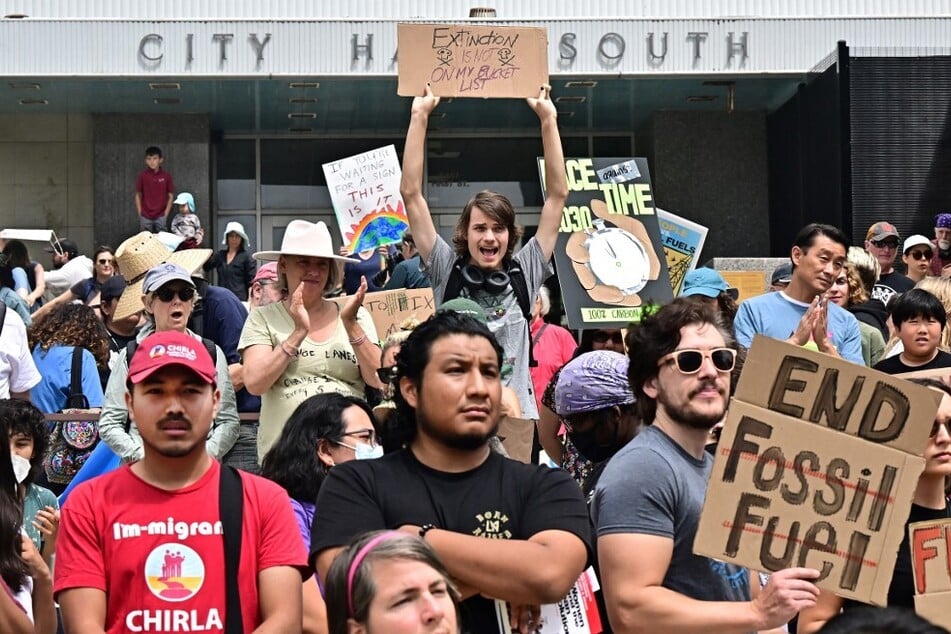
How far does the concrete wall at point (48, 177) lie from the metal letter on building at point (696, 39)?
835cm

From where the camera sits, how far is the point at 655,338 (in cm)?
455

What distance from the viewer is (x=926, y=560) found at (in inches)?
181

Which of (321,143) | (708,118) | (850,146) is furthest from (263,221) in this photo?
(850,146)

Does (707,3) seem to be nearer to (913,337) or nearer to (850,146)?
(850,146)

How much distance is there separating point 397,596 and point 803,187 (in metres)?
15.1

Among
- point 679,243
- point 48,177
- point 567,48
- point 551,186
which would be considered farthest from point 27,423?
point 48,177

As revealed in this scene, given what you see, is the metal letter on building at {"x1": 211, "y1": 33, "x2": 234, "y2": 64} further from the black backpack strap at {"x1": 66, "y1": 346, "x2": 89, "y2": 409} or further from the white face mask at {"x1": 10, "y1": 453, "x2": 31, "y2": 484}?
the white face mask at {"x1": 10, "y1": 453, "x2": 31, "y2": 484}

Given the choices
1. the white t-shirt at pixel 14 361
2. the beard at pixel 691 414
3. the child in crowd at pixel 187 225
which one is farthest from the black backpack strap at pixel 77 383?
the child in crowd at pixel 187 225

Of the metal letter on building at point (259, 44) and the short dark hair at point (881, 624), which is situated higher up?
the metal letter on building at point (259, 44)

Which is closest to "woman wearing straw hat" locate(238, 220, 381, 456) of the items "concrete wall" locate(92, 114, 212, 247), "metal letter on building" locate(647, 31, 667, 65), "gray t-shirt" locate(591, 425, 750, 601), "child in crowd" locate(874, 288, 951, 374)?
"gray t-shirt" locate(591, 425, 750, 601)

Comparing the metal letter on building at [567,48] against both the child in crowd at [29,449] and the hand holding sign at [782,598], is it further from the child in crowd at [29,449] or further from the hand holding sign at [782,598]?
the hand holding sign at [782,598]

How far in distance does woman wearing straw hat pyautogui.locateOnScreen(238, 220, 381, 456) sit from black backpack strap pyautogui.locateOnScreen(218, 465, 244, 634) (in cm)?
222

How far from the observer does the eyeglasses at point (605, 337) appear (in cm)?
887

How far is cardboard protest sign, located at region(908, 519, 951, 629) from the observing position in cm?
450
